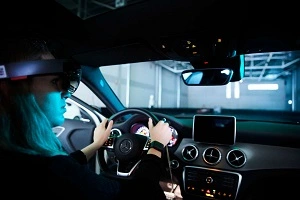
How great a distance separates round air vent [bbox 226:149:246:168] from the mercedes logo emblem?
0.93 metres

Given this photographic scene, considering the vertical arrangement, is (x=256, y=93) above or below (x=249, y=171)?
above

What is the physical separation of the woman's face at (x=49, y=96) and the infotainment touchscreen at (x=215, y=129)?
153 centimetres

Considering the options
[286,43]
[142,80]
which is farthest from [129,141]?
[142,80]

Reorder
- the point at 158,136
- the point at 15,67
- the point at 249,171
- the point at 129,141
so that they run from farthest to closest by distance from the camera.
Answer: the point at 249,171
the point at 129,141
the point at 158,136
the point at 15,67

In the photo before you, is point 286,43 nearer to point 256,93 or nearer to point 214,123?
point 214,123

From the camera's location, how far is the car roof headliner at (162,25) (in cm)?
185

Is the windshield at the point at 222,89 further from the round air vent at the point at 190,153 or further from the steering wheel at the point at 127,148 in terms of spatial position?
the steering wheel at the point at 127,148

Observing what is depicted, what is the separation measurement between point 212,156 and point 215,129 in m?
0.26

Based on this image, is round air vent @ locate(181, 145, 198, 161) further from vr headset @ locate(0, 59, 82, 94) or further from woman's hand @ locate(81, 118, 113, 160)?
vr headset @ locate(0, 59, 82, 94)

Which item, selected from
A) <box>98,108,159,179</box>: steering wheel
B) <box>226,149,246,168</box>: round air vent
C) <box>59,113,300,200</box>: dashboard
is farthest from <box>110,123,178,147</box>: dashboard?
<box>226,149,246,168</box>: round air vent

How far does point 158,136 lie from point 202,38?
106cm

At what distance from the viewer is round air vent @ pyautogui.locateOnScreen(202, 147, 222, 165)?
87.0 inches

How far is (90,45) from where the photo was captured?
2.69 meters

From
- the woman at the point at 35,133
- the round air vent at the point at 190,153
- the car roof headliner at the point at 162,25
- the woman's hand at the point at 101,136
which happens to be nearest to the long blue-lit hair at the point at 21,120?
the woman at the point at 35,133
